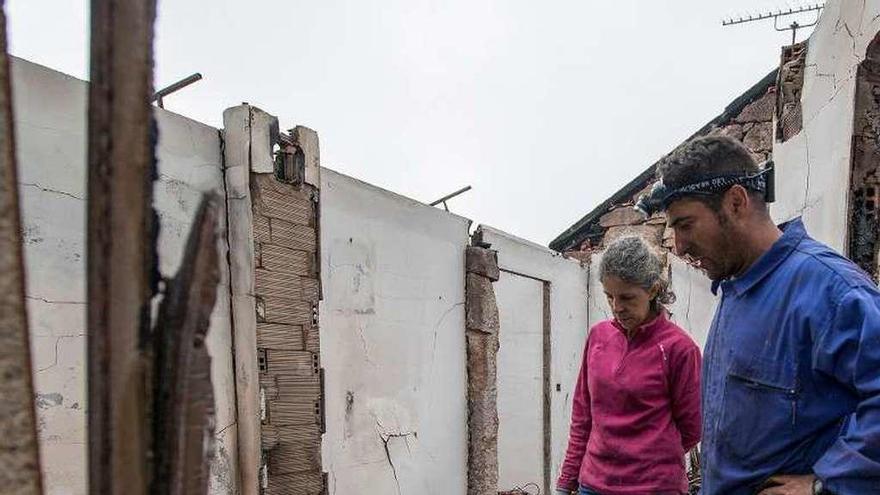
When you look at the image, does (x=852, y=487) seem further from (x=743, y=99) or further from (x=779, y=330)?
(x=743, y=99)

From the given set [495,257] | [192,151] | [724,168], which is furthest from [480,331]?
[724,168]

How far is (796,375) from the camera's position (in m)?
1.72

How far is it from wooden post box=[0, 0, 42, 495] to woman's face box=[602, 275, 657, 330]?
266cm

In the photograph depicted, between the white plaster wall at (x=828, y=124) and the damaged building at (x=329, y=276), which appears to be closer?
the damaged building at (x=329, y=276)

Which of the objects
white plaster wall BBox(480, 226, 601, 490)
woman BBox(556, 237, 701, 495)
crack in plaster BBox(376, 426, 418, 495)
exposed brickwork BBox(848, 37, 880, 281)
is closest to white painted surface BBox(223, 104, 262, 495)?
crack in plaster BBox(376, 426, 418, 495)

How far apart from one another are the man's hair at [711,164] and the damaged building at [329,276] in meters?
1.40

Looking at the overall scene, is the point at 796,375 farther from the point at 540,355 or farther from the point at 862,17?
the point at 540,355

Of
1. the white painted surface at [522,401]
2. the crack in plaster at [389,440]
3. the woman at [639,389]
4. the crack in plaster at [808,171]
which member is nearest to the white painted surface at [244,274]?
the crack in plaster at [389,440]

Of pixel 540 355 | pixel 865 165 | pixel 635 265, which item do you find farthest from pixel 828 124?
pixel 540 355

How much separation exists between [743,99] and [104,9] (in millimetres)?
10542

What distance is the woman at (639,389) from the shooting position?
114 inches

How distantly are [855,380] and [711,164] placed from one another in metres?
0.65

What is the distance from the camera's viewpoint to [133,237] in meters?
0.58

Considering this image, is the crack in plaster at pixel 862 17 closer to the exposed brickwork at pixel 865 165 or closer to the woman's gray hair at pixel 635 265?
the exposed brickwork at pixel 865 165
